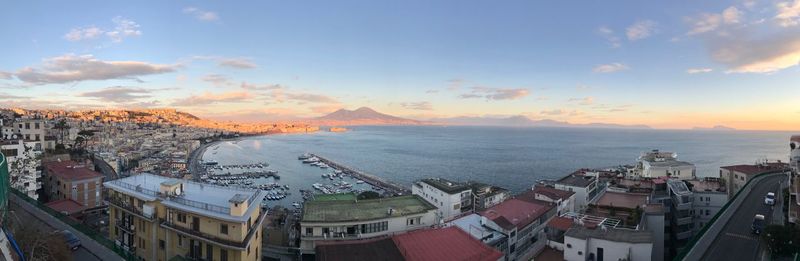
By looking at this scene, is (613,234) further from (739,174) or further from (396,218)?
(739,174)

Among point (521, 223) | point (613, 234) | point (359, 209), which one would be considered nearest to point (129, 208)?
point (359, 209)

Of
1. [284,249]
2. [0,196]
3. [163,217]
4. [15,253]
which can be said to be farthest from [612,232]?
[0,196]

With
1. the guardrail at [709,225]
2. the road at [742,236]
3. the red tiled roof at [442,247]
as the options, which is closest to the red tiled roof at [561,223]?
the red tiled roof at [442,247]

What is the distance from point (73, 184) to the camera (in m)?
17.2

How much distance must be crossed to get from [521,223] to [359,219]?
5.24m

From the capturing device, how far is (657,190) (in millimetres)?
17719

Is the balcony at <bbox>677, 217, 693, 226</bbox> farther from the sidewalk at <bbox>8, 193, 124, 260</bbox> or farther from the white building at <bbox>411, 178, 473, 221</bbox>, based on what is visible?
the sidewalk at <bbox>8, 193, 124, 260</bbox>

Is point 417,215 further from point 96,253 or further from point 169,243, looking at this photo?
point 96,253

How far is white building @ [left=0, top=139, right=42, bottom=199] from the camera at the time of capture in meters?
15.3

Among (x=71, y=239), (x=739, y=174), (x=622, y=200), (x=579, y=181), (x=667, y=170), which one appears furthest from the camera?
(x=667, y=170)

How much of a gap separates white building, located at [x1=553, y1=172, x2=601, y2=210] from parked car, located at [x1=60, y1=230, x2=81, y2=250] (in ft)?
53.8

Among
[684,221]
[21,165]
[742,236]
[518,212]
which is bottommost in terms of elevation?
[684,221]

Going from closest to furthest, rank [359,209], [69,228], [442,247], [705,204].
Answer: [69,228]
[442,247]
[359,209]
[705,204]

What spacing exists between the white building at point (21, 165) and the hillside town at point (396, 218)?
48 mm
